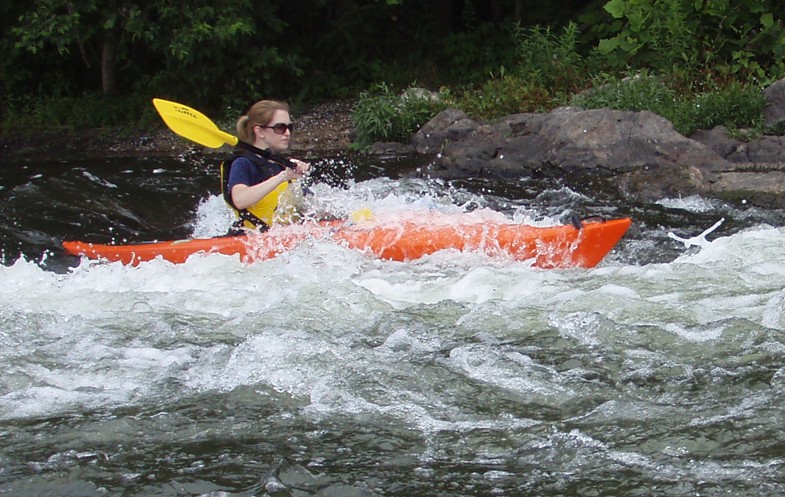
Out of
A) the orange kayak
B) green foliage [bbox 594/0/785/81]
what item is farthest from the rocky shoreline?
the orange kayak

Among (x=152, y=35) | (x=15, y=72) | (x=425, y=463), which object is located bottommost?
(x=15, y=72)

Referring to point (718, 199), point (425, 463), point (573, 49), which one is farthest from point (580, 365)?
point (573, 49)

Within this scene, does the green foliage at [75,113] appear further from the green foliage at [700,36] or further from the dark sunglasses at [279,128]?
the dark sunglasses at [279,128]

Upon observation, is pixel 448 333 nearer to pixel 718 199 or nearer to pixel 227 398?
pixel 227 398

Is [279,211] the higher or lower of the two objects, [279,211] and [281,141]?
the lower

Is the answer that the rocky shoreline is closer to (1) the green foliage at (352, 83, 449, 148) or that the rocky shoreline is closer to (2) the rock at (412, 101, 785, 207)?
(2) the rock at (412, 101, 785, 207)

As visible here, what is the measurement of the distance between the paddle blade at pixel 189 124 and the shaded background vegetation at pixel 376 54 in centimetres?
403

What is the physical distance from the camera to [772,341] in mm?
3500

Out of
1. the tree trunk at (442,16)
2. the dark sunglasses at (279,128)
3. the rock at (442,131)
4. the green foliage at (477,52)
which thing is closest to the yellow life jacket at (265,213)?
the dark sunglasses at (279,128)

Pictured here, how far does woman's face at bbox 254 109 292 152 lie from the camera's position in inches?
195

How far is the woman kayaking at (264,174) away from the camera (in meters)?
4.89

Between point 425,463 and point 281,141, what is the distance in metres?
2.63

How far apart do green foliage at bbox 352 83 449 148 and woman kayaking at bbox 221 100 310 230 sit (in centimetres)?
437

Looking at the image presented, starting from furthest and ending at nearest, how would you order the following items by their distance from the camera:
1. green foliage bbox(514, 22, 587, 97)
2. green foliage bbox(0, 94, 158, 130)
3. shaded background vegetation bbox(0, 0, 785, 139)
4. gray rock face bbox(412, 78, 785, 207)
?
green foliage bbox(0, 94, 158, 130)
green foliage bbox(514, 22, 587, 97)
shaded background vegetation bbox(0, 0, 785, 139)
gray rock face bbox(412, 78, 785, 207)
